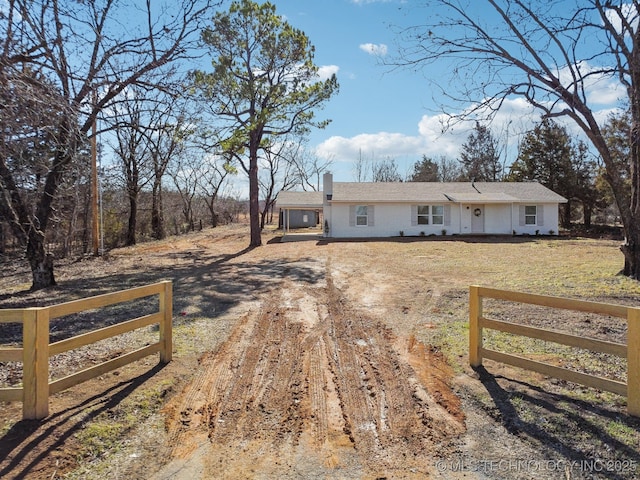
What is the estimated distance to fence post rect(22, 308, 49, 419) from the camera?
10.2 feet

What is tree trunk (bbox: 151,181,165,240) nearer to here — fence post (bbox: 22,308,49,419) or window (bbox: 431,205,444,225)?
window (bbox: 431,205,444,225)

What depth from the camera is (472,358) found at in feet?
14.5

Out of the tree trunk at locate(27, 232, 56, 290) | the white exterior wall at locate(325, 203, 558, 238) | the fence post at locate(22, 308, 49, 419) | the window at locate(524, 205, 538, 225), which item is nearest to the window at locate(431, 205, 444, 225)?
the white exterior wall at locate(325, 203, 558, 238)

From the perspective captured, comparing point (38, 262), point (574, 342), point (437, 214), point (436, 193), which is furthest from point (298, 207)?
point (574, 342)

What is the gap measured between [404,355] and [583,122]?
7.60m

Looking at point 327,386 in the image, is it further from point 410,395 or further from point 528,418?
point 528,418

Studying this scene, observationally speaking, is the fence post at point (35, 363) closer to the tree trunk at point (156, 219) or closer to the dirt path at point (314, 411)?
the dirt path at point (314, 411)

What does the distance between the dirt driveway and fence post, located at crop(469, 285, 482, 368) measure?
15 cm

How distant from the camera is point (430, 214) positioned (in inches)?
955

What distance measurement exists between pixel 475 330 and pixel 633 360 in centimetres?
144

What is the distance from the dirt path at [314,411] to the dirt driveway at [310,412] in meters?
0.01

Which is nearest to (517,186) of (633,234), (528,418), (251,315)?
(633,234)

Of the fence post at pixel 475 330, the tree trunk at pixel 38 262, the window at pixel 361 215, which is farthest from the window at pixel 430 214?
the fence post at pixel 475 330

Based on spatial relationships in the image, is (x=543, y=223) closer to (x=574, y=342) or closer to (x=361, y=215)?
(x=361, y=215)
